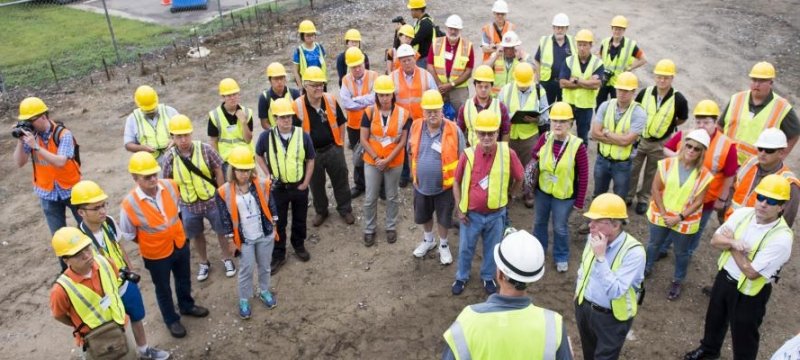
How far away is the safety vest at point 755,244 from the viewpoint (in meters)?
4.40

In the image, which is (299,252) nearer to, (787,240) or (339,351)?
(339,351)

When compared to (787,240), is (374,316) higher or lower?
lower

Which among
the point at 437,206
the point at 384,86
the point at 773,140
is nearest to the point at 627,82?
the point at 773,140

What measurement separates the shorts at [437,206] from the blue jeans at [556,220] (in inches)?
39.1

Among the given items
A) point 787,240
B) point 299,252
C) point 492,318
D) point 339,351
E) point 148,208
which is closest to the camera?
point 492,318

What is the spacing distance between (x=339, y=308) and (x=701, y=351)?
3.60 m

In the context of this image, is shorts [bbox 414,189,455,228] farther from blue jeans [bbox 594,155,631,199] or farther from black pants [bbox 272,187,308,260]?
blue jeans [bbox 594,155,631,199]

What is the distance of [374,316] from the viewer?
611cm

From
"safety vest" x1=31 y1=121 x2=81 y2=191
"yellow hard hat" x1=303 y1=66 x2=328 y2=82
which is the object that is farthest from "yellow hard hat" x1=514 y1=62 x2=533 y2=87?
"safety vest" x1=31 y1=121 x2=81 y2=191

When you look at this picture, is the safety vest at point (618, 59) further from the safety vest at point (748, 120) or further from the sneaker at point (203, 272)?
the sneaker at point (203, 272)

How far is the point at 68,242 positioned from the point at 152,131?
2.51m

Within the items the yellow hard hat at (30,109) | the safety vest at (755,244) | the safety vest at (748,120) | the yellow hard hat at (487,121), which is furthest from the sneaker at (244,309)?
the safety vest at (748,120)

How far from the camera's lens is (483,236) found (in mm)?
6180

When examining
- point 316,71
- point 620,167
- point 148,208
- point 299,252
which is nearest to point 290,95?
point 316,71
